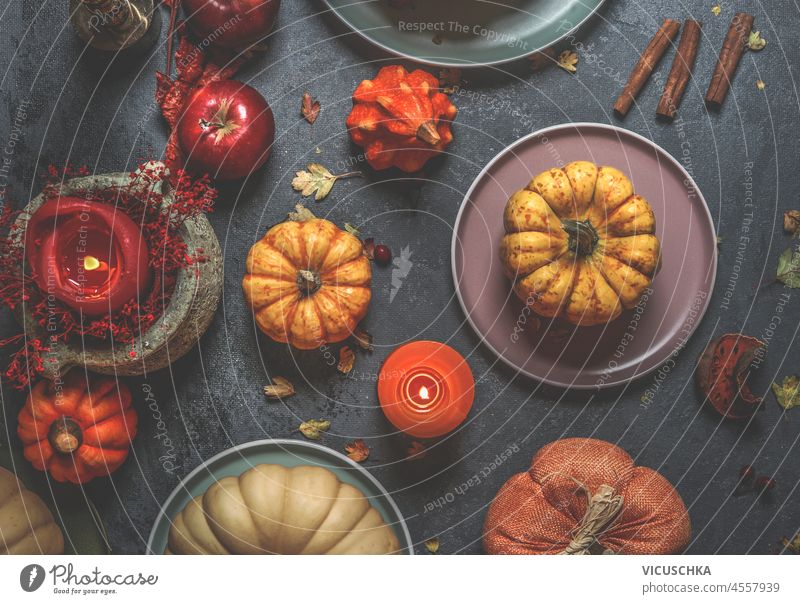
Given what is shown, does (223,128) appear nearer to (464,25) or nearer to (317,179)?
(317,179)

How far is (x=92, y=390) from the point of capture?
150 centimetres

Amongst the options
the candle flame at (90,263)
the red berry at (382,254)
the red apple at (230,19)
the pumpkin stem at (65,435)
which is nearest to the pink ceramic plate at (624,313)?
the red berry at (382,254)

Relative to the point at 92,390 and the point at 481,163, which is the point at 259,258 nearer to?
the point at 92,390

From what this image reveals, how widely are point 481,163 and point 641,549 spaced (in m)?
0.96

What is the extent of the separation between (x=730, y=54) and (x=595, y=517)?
1170 mm

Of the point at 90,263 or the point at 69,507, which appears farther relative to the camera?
the point at 69,507

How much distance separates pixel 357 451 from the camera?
1617mm

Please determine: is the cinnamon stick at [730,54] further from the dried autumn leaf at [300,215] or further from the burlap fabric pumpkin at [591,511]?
the dried autumn leaf at [300,215]


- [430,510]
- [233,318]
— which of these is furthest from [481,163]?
[430,510]

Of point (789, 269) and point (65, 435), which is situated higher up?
point (789, 269)

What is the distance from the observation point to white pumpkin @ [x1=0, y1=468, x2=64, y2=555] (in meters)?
1.42

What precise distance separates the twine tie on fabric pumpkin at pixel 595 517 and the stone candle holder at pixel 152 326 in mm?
951

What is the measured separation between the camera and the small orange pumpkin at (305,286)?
150 cm

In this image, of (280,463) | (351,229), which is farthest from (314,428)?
(351,229)
